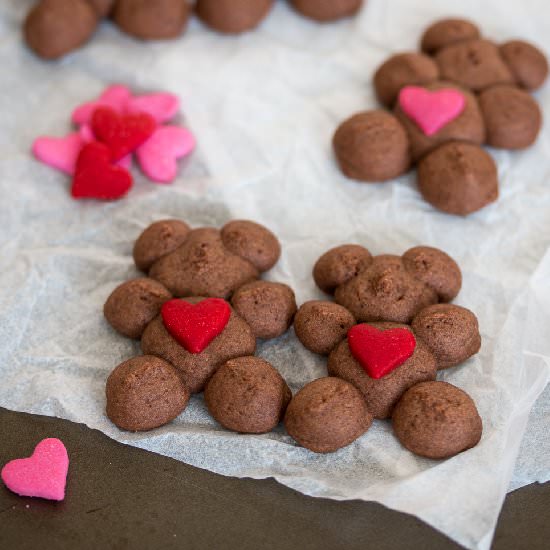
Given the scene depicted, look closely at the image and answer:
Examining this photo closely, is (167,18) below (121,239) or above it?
above

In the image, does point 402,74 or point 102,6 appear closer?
point 402,74

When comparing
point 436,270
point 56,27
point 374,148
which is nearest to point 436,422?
point 436,270

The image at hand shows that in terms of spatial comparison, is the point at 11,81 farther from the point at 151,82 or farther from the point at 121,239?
the point at 121,239

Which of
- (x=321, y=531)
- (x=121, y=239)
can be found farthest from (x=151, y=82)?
(x=321, y=531)

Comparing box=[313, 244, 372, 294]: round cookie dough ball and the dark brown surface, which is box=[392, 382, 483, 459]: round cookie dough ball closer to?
the dark brown surface

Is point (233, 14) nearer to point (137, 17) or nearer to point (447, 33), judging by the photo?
point (137, 17)

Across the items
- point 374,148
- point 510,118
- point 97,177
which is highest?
point 510,118

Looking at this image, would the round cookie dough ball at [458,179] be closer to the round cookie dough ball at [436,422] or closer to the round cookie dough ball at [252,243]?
the round cookie dough ball at [252,243]

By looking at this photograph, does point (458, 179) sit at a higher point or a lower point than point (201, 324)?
higher
